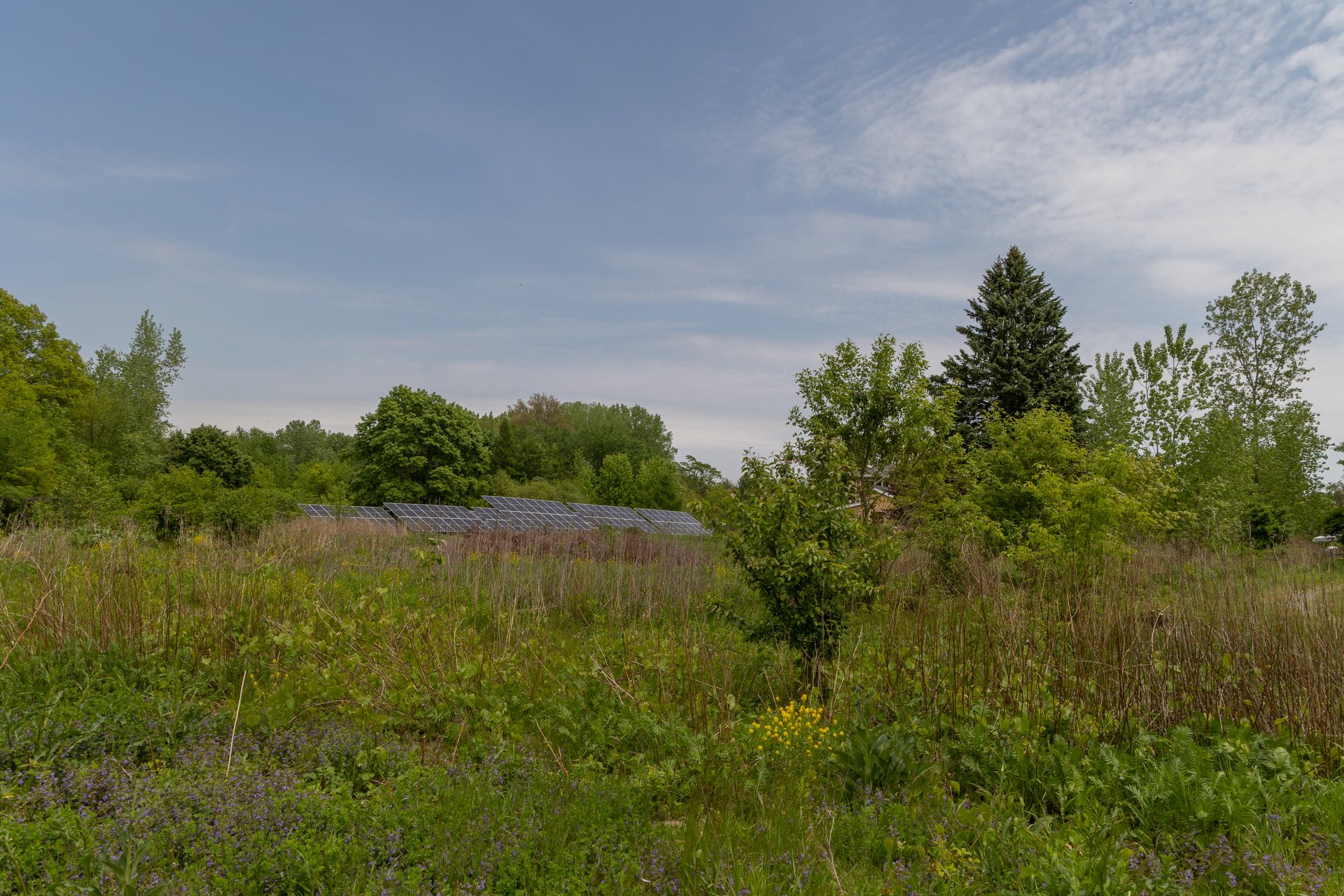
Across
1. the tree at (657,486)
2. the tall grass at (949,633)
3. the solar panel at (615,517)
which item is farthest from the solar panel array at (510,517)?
the tree at (657,486)

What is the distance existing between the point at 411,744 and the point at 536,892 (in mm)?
2055

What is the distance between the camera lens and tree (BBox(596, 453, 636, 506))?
45281mm

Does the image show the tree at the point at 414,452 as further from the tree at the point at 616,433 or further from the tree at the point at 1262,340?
the tree at the point at 1262,340

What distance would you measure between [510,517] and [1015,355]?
21.1m

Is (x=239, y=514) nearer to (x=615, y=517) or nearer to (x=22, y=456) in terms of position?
(x=22, y=456)

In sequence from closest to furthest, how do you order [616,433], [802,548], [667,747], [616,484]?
[667,747]
[802,548]
[616,484]
[616,433]

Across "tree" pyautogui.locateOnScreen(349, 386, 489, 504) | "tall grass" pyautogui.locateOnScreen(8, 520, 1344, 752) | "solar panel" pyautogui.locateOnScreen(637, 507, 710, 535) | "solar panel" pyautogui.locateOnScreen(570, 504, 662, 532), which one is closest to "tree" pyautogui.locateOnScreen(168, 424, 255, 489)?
"tree" pyautogui.locateOnScreen(349, 386, 489, 504)

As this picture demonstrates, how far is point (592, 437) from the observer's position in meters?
61.0

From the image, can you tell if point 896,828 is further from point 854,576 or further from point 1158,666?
point 854,576

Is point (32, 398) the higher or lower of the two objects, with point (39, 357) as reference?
lower

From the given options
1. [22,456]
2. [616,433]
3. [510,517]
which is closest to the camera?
[22,456]

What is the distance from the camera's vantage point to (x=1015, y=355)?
28.5 meters

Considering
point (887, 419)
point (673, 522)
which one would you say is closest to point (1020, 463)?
point (887, 419)

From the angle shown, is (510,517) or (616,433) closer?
(510,517)
